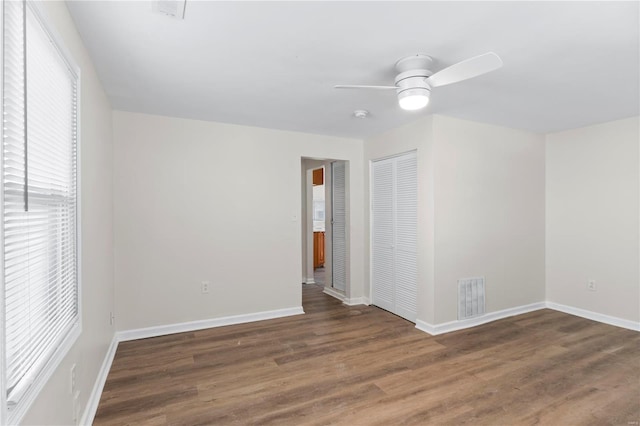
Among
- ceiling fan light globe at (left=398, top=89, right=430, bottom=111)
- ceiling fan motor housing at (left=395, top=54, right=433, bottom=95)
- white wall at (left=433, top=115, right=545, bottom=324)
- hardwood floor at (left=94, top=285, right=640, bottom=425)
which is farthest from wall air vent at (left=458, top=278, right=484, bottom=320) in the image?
ceiling fan motor housing at (left=395, top=54, right=433, bottom=95)

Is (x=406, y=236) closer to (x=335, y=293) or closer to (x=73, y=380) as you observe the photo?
(x=335, y=293)

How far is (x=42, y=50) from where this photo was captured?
138 cm

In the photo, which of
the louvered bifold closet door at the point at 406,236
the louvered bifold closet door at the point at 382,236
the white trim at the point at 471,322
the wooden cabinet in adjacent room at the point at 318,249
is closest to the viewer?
the white trim at the point at 471,322

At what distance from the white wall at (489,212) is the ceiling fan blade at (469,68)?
148cm

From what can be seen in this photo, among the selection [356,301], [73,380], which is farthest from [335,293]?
[73,380]

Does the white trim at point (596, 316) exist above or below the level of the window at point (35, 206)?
below

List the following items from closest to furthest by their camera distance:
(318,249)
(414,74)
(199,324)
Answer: (414,74) → (199,324) → (318,249)

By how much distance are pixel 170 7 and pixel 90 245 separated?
5.08 feet

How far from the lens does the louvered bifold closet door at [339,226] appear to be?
489cm

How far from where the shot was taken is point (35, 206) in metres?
1.33

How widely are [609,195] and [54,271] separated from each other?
5.19 metres

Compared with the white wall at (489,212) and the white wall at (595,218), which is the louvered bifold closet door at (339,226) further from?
the white wall at (595,218)

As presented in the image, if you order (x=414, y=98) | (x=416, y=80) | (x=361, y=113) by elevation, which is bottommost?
(x=414, y=98)

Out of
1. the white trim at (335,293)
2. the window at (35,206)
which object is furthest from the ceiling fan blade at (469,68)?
the white trim at (335,293)
